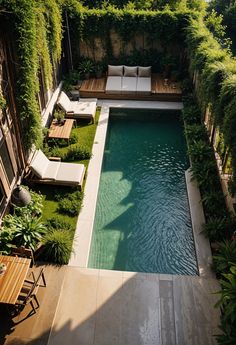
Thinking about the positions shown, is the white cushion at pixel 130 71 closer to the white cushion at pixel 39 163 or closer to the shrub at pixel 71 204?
the white cushion at pixel 39 163

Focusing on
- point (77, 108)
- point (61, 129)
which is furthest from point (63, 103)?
point (61, 129)

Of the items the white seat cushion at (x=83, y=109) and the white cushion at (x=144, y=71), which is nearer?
the white seat cushion at (x=83, y=109)

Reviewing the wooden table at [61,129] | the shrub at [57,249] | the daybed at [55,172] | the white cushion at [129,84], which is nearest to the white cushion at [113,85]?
the white cushion at [129,84]

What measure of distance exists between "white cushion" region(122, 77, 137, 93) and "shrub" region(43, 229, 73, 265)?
9.33 m

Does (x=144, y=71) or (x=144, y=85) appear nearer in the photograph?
(x=144, y=85)

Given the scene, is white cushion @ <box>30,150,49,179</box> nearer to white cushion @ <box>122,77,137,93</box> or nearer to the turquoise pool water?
the turquoise pool water

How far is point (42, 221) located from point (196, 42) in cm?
1029

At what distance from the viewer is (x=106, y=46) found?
16.9 m

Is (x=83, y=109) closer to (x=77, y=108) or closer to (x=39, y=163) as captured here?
(x=77, y=108)

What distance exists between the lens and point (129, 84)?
51.9 ft

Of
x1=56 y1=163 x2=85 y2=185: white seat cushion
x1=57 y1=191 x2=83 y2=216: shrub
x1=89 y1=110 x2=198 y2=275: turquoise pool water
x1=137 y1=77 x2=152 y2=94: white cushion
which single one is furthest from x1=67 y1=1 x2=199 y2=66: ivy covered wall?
x1=57 y1=191 x2=83 y2=216: shrub

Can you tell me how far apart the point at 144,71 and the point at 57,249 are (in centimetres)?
1137

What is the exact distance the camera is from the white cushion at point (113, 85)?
50.9ft

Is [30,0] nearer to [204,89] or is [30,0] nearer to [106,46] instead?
[204,89]
